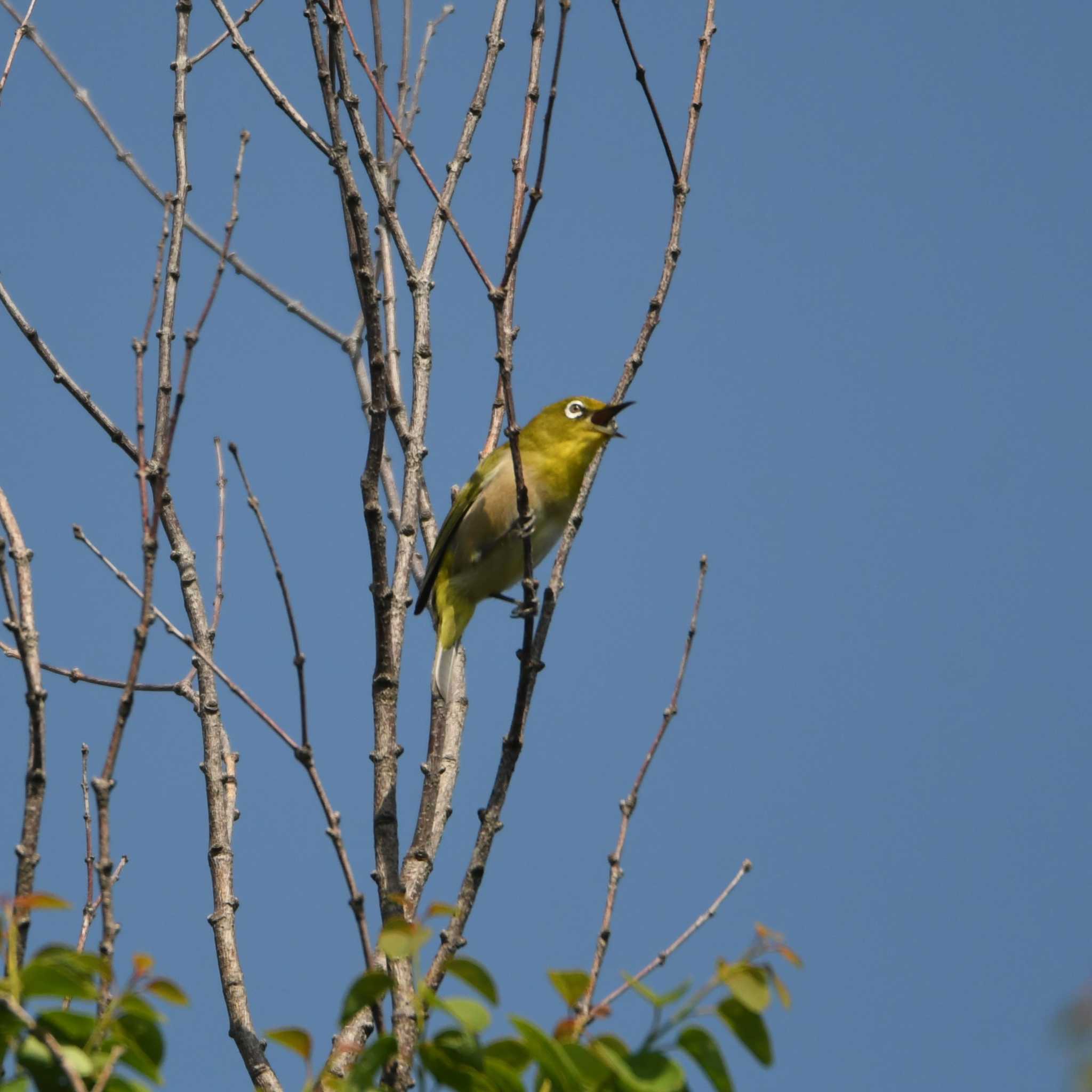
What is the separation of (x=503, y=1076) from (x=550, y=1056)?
0.36 feet

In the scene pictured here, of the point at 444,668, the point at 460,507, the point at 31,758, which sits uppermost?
the point at 460,507

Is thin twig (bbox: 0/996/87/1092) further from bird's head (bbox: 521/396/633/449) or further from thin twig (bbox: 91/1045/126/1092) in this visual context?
bird's head (bbox: 521/396/633/449)

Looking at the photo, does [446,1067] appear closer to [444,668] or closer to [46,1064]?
[46,1064]

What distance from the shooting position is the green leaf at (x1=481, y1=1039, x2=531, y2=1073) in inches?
88.2

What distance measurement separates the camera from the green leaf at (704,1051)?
211 centimetres

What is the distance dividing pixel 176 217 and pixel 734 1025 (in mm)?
2966

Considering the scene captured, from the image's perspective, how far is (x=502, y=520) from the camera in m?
6.50

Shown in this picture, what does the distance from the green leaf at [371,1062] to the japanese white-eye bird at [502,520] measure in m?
3.90

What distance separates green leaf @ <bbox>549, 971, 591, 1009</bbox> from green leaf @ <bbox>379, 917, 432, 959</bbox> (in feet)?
1.01

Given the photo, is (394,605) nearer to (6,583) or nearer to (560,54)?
(6,583)

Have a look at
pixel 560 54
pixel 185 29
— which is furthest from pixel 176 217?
pixel 560 54

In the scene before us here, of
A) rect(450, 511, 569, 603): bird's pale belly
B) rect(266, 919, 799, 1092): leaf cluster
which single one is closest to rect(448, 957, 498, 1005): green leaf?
rect(266, 919, 799, 1092): leaf cluster

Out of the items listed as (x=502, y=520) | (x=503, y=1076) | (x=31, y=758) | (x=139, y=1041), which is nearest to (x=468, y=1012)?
(x=503, y=1076)

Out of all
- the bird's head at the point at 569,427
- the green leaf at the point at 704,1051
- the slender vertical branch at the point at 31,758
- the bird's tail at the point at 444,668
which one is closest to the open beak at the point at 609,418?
the bird's head at the point at 569,427
